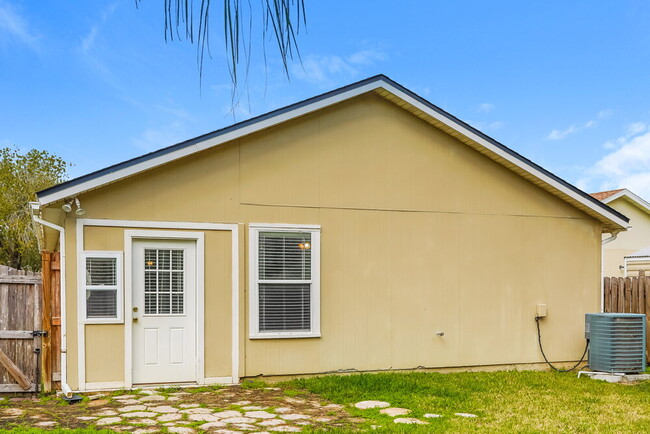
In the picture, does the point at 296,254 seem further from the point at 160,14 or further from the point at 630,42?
the point at 160,14

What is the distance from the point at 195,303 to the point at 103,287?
50.9 inches

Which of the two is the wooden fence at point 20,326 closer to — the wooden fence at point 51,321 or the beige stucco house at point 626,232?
the wooden fence at point 51,321

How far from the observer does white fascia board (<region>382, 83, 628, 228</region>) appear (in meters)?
10.0

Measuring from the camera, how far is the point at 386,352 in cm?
991

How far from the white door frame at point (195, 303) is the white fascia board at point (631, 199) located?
1870 centimetres

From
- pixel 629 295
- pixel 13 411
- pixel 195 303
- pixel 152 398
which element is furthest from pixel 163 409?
pixel 629 295

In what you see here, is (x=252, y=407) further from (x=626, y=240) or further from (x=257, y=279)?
(x=626, y=240)

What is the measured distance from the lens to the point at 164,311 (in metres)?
8.85

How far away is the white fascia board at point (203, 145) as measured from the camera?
8.11m

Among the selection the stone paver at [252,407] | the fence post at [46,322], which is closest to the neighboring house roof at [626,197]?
the stone paver at [252,407]

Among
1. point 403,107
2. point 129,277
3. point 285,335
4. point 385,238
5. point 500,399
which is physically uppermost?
point 403,107

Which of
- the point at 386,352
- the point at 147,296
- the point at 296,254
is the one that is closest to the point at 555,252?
the point at 386,352

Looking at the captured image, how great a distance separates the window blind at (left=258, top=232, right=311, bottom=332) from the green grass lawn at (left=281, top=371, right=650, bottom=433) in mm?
944

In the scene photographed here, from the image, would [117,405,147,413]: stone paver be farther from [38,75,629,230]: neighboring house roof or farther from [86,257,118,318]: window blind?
[38,75,629,230]: neighboring house roof
